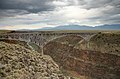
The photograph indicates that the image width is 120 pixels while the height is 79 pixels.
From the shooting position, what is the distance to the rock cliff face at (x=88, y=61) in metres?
57.2

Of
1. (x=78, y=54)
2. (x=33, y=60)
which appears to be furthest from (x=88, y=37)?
(x=33, y=60)

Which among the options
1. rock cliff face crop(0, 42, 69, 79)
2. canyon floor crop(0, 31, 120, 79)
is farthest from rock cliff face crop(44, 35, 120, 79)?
rock cliff face crop(0, 42, 69, 79)

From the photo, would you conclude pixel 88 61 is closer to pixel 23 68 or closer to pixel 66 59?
pixel 66 59

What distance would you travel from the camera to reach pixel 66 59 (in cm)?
7188

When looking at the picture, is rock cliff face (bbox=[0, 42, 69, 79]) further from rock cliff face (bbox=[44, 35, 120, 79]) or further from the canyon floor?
rock cliff face (bbox=[44, 35, 120, 79])

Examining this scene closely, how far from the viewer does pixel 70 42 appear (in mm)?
83875

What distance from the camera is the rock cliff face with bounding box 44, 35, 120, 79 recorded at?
57219 millimetres

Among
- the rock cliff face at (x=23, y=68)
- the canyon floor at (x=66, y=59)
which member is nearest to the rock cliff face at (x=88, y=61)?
the canyon floor at (x=66, y=59)

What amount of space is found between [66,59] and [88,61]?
9.56 m

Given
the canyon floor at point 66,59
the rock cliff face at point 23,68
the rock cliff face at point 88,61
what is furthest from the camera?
the rock cliff face at point 88,61

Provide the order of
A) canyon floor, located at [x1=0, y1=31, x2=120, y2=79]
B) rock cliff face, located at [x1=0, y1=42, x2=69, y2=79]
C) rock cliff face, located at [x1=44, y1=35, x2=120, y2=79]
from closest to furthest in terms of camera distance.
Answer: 1. rock cliff face, located at [x1=0, y1=42, x2=69, y2=79]
2. canyon floor, located at [x1=0, y1=31, x2=120, y2=79]
3. rock cliff face, located at [x1=44, y1=35, x2=120, y2=79]

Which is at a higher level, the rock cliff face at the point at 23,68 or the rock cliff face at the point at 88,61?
the rock cliff face at the point at 23,68

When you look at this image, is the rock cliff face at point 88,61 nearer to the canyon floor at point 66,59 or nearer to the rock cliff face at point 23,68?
the canyon floor at point 66,59

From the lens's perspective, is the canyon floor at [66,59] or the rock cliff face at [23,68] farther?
the canyon floor at [66,59]
